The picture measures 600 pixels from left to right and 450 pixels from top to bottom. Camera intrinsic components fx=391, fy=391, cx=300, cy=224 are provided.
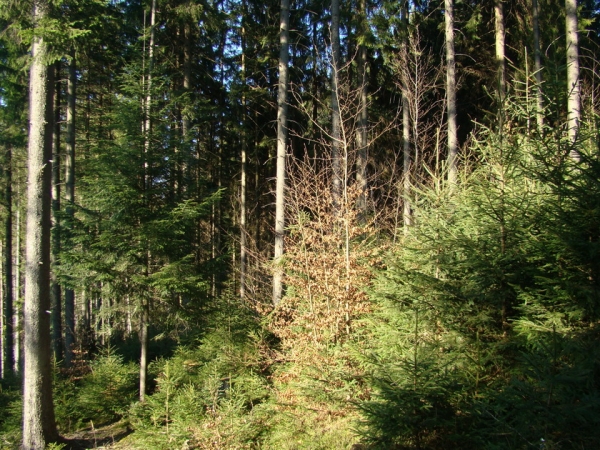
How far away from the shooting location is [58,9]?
822 cm

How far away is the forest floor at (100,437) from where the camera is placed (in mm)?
8508

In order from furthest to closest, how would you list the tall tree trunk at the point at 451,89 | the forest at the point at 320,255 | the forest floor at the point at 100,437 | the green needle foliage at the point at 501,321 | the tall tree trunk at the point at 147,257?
the tall tree trunk at the point at 451,89
the tall tree trunk at the point at 147,257
the forest floor at the point at 100,437
the forest at the point at 320,255
the green needle foliage at the point at 501,321

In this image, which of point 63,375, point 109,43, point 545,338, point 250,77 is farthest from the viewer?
point 250,77

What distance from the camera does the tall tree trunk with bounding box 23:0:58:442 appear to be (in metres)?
7.81

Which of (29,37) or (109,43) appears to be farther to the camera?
(109,43)

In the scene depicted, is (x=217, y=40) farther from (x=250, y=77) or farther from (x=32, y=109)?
(x=32, y=109)

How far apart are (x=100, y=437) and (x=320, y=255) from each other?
22.7ft

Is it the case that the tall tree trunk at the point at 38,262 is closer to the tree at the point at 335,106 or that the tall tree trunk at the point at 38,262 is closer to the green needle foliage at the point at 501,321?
the tree at the point at 335,106

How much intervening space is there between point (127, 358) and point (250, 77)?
466 inches

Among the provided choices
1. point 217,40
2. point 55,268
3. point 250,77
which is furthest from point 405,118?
point 55,268

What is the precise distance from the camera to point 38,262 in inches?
316

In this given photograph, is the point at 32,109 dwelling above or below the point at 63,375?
above

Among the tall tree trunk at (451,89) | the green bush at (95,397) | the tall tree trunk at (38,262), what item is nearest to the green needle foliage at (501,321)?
the tall tree trunk at (451,89)

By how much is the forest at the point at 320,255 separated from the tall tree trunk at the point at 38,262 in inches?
1.7
